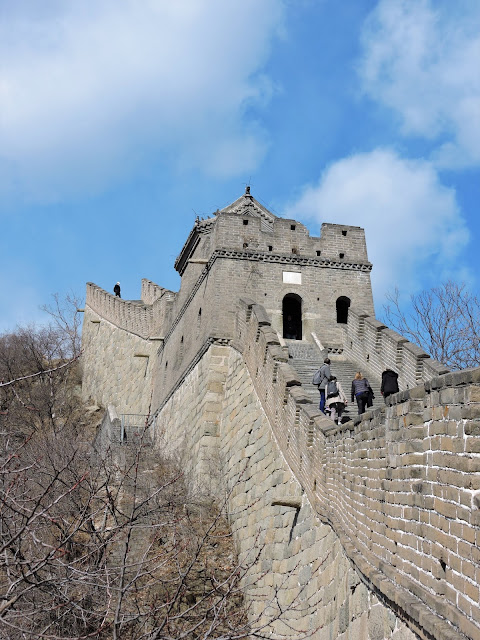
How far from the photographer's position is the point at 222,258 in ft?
65.8

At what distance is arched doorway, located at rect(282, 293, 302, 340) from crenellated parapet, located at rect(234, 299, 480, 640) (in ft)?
33.6

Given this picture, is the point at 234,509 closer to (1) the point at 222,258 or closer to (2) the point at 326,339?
(2) the point at 326,339

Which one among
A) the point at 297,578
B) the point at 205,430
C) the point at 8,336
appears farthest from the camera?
the point at 8,336

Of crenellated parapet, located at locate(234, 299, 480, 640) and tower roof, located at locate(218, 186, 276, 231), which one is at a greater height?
tower roof, located at locate(218, 186, 276, 231)

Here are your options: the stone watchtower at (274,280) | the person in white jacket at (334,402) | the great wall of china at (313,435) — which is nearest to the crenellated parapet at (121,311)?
the great wall of china at (313,435)

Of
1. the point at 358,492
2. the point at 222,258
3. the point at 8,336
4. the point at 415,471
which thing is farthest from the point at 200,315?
the point at 8,336

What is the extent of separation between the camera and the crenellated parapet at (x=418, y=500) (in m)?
5.32

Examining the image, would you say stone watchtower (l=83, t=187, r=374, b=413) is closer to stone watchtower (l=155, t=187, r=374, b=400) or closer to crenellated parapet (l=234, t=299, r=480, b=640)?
stone watchtower (l=155, t=187, r=374, b=400)

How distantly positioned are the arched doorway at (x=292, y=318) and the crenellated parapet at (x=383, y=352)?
5.75ft

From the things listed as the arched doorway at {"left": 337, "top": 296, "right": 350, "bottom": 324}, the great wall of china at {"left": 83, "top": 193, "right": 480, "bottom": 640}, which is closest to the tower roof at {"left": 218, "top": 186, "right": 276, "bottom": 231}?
the great wall of china at {"left": 83, "top": 193, "right": 480, "bottom": 640}

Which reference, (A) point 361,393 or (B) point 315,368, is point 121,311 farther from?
(A) point 361,393

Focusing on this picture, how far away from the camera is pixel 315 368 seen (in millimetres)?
18016

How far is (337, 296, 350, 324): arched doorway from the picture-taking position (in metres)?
20.8

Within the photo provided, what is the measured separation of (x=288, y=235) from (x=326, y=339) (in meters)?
3.09
